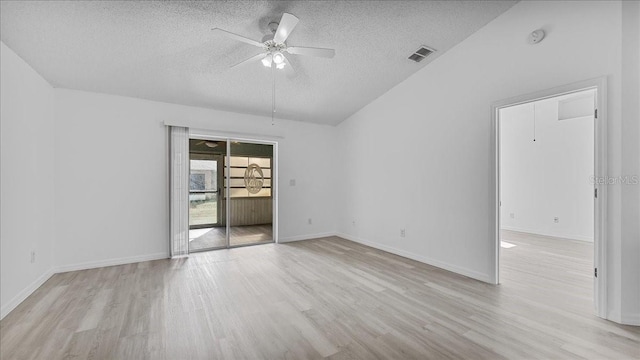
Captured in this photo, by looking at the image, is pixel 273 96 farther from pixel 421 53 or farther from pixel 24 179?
pixel 24 179

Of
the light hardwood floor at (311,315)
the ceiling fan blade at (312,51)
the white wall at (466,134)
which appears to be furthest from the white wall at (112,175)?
the white wall at (466,134)

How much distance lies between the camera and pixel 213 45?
3.18 m

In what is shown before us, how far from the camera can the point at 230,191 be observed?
5246 mm

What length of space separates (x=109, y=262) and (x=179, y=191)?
1405 mm

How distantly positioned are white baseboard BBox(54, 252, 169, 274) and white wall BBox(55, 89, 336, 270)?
1 cm

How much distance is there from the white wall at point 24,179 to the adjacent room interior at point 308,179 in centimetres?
3

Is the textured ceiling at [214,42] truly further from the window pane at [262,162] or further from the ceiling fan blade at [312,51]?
the window pane at [262,162]

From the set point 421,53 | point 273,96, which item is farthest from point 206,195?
point 421,53

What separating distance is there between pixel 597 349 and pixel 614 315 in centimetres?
68

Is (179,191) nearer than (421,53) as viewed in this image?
No

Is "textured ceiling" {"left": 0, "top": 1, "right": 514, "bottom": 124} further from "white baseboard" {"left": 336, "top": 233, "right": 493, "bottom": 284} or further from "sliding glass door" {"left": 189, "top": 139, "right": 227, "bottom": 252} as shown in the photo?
"white baseboard" {"left": 336, "top": 233, "right": 493, "bottom": 284}

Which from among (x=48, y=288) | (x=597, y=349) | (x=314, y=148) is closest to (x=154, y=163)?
(x=48, y=288)

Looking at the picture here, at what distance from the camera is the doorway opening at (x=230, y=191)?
550cm

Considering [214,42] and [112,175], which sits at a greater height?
[214,42]
